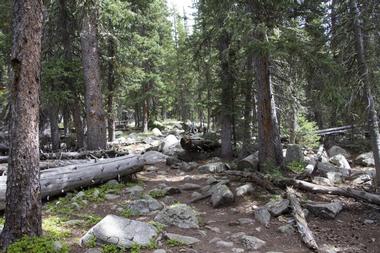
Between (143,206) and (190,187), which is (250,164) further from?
(143,206)

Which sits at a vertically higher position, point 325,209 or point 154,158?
point 154,158

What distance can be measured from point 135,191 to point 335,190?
5.63 metres

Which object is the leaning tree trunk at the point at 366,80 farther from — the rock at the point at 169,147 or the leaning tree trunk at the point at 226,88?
the rock at the point at 169,147

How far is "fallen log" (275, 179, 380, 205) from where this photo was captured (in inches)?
352

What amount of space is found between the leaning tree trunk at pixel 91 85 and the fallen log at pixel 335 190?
6776 millimetres

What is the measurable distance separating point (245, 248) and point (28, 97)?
479cm

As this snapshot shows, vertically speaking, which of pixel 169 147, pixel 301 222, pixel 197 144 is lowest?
pixel 301 222

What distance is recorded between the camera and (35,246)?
217 inches

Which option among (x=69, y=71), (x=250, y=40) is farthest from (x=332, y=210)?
(x=69, y=71)

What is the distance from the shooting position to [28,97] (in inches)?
223

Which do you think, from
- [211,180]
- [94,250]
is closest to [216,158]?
[211,180]

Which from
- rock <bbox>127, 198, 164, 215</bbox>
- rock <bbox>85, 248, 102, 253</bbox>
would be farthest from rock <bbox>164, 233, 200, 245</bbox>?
rock <bbox>127, 198, 164, 215</bbox>

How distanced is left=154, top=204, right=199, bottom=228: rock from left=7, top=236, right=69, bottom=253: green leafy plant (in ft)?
8.46

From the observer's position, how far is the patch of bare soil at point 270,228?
6867 millimetres
